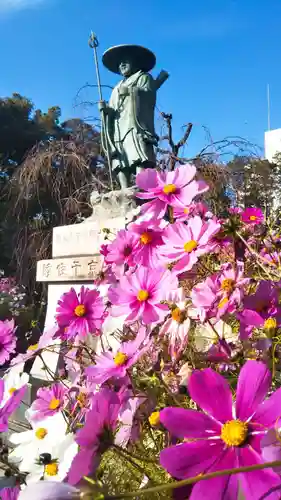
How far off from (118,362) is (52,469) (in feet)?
0.38

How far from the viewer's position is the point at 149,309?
50 cm

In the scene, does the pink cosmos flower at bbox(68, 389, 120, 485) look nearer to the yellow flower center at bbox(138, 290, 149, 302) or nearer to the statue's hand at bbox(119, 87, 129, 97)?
the yellow flower center at bbox(138, 290, 149, 302)

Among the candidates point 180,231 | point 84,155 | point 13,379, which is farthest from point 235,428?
point 84,155

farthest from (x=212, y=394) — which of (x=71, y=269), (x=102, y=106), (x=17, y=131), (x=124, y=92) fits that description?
(x=17, y=131)

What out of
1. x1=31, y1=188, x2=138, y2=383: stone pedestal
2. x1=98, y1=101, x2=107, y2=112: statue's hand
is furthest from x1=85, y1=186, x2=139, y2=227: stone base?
x1=98, y1=101, x2=107, y2=112: statue's hand

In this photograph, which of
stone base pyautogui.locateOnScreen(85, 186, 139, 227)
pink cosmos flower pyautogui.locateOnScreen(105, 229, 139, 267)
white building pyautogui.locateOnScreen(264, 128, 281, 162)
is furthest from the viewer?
white building pyautogui.locateOnScreen(264, 128, 281, 162)

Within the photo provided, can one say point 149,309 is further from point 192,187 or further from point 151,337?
point 192,187

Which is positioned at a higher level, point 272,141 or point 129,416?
point 272,141

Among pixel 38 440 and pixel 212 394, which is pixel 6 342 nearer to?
pixel 38 440

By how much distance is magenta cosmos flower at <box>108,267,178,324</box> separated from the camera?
50 cm

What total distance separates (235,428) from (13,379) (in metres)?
0.41

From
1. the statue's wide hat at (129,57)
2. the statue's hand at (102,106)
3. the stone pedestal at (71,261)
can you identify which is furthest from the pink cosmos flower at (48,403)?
the statue's wide hat at (129,57)

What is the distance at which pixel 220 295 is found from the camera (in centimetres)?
49

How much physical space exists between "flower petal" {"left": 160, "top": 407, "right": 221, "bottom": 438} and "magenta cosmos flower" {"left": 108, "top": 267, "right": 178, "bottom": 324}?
0.18m
